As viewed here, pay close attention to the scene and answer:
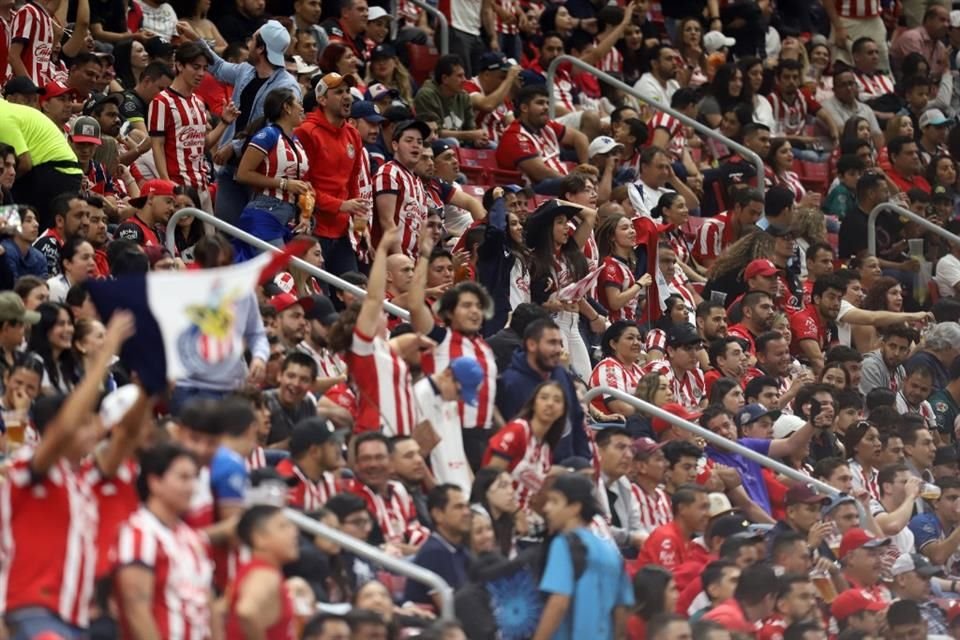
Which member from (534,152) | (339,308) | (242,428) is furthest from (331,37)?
(242,428)

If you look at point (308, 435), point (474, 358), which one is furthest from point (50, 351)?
point (474, 358)

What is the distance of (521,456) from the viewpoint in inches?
441

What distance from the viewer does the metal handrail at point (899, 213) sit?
18422 millimetres

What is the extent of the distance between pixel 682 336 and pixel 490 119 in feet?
13.6

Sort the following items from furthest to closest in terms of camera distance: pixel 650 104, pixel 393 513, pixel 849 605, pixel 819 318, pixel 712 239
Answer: pixel 650 104 < pixel 712 239 < pixel 819 318 < pixel 849 605 < pixel 393 513

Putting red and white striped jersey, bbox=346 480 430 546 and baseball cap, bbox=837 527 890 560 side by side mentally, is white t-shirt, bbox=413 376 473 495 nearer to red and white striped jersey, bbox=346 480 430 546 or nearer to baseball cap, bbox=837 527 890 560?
red and white striped jersey, bbox=346 480 430 546

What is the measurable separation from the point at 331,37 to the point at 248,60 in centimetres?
210

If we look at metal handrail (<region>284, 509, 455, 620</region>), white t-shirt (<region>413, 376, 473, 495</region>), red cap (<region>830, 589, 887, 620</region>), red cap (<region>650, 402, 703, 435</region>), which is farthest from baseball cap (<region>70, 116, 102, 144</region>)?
metal handrail (<region>284, 509, 455, 620</region>)

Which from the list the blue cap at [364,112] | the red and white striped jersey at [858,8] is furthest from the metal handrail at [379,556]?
the red and white striped jersey at [858,8]

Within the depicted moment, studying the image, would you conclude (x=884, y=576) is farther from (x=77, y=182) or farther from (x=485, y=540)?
(x=77, y=182)

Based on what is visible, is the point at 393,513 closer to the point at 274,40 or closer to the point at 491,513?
the point at 491,513

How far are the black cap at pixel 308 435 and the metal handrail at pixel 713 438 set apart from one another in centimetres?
243

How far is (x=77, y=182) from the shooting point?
44.3ft

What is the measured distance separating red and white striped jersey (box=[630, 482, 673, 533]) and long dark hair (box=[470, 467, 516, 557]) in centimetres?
163
